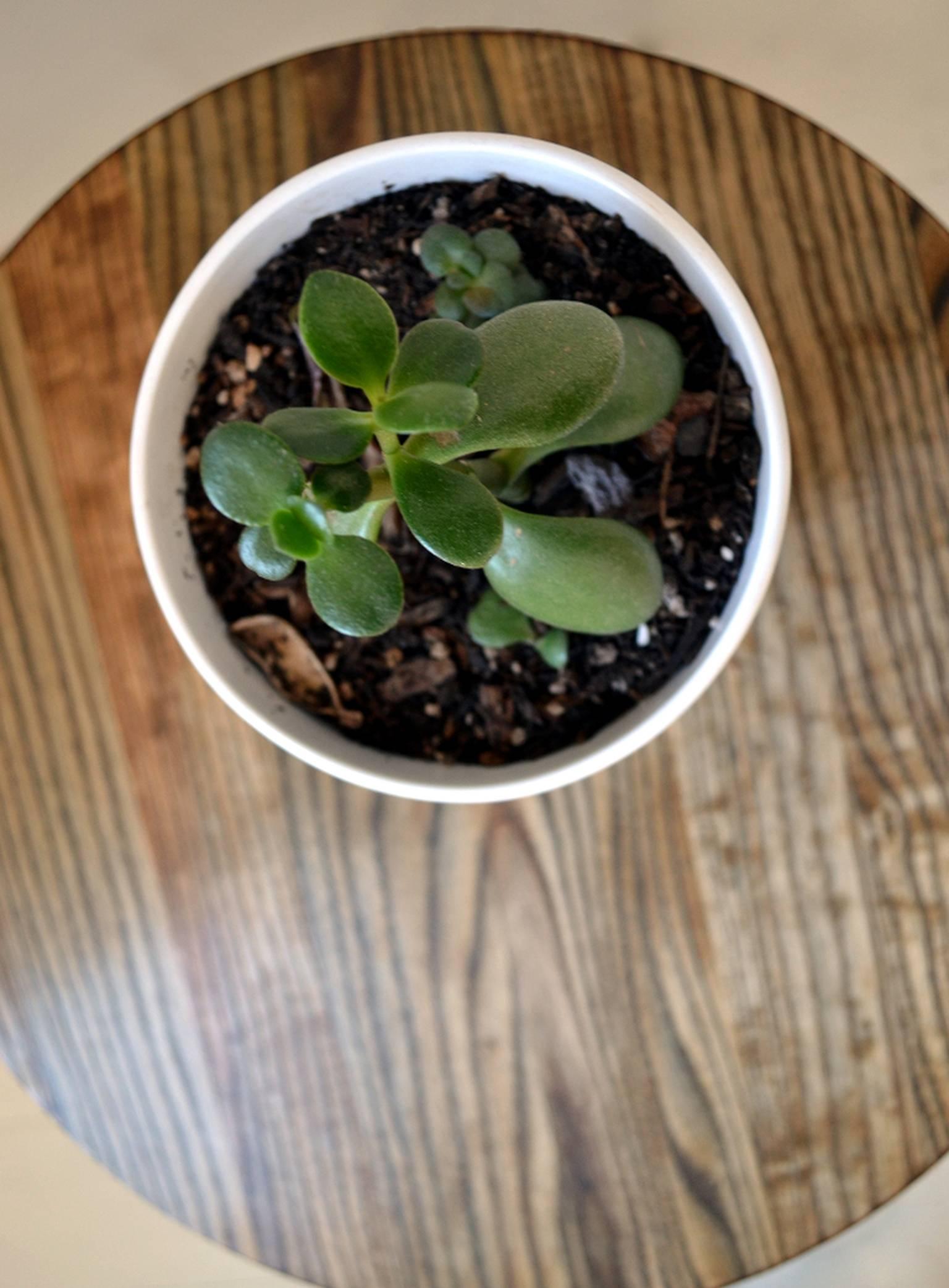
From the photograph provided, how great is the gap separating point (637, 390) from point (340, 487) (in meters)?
0.17

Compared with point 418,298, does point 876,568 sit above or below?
below

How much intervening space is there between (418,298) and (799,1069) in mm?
538

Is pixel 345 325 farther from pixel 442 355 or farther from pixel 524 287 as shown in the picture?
pixel 524 287

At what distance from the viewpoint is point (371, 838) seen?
68 cm

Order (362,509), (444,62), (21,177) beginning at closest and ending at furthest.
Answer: (362,509) < (444,62) < (21,177)

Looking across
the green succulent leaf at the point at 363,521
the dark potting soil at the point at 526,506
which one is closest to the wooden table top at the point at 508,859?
the dark potting soil at the point at 526,506

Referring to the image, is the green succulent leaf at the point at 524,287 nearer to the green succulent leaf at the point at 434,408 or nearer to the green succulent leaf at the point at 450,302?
the green succulent leaf at the point at 450,302

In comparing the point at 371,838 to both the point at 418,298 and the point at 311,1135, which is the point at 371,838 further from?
the point at 418,298

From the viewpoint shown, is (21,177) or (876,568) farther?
(21,177)

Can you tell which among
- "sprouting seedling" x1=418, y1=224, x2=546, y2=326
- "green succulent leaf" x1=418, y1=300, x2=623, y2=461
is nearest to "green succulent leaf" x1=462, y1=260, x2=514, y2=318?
"sprouting seedling" x1=418, y1=224, x2=546, y2=326

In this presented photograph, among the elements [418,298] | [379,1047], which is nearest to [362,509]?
[418,298]

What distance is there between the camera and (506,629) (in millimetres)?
566

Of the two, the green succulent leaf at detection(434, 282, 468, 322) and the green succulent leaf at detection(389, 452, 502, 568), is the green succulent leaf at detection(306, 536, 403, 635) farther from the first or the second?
the green succulent leaf at detection(434, 282, 468, 322)

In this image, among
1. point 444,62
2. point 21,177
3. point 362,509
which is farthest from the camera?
point 21,177
